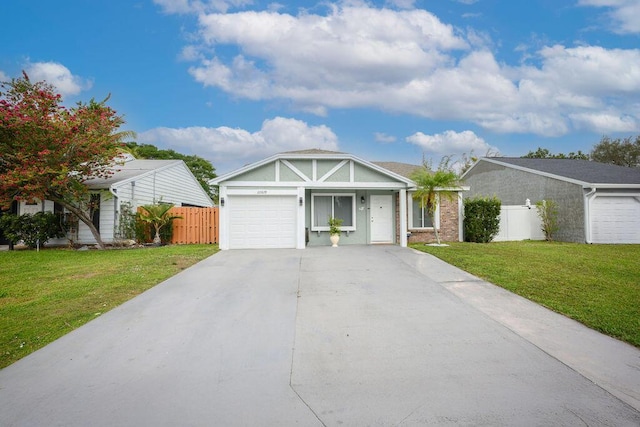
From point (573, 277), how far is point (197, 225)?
13942mm

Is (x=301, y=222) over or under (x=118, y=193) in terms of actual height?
under

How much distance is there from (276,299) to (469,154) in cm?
3033

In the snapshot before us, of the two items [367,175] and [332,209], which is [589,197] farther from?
[332,209]

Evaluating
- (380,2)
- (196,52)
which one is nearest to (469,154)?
(380,2)

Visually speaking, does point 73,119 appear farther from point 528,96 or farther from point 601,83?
point 601,83

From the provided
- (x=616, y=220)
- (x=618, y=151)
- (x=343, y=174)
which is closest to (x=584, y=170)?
(x=616, y=220)

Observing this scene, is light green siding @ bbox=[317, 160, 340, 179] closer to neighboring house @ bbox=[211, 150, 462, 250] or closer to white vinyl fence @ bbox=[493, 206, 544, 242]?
neighboring house @ bbox=[211, 150, 462, 250]

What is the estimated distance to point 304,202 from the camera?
13.4m

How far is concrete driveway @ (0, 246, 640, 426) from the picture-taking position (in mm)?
2824

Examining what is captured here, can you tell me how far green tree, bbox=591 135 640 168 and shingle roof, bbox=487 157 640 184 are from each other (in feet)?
61.7

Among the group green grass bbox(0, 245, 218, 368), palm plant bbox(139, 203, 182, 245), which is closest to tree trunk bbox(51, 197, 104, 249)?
green grass bbox(0, 245, 218, 368)

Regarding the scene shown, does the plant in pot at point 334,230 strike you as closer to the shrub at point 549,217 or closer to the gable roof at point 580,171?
the shrub at point 549,217

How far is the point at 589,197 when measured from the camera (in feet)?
46.4

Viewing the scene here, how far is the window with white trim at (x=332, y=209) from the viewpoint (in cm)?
1414
